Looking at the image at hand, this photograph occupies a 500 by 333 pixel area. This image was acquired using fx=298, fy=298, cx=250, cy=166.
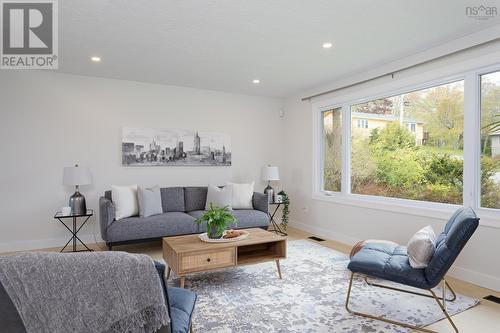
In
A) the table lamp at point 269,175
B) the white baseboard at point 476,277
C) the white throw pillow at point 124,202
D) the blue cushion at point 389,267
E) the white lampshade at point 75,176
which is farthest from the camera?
the table lamp at point 269,175

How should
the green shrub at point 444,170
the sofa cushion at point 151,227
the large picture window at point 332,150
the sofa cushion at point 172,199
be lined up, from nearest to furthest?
the green shrub at point 444,170 → the sofa cushion at point 151,227 → the sofa cushion at point 172,199 → the large picture window at point 332,150

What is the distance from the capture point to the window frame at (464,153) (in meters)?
3.05

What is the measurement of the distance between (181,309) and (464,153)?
3187 millimetres

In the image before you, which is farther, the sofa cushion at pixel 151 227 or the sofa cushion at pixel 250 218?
the sofa cushion at pixel 250 218

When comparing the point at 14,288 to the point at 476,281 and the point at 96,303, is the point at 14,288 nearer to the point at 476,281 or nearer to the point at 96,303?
the point at 96,303

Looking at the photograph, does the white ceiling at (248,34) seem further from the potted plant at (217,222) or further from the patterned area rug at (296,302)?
the patterned area rug at (296,302)

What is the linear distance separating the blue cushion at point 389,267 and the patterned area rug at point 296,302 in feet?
1.17

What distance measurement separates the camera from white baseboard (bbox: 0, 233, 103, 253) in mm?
4047

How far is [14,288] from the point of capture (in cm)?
104

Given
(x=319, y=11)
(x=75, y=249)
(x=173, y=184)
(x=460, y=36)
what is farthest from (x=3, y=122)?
(x=460, y=36)

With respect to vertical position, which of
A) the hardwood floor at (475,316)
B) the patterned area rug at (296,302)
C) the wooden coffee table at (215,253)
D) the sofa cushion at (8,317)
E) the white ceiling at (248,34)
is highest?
the white ceiling at (248,34)

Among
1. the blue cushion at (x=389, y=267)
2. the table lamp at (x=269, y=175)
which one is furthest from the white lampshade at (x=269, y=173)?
the blue cushion at (x=389, y=267)

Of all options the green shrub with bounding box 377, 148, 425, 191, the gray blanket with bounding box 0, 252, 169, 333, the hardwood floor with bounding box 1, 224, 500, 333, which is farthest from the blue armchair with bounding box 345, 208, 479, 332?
the gray blanket with bounding box 0, 252, 169, 333

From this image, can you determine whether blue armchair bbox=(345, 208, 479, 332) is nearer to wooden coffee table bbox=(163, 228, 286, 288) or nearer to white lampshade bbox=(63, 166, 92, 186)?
wooden coffee table bbox=(163, 228, 286, 288)
